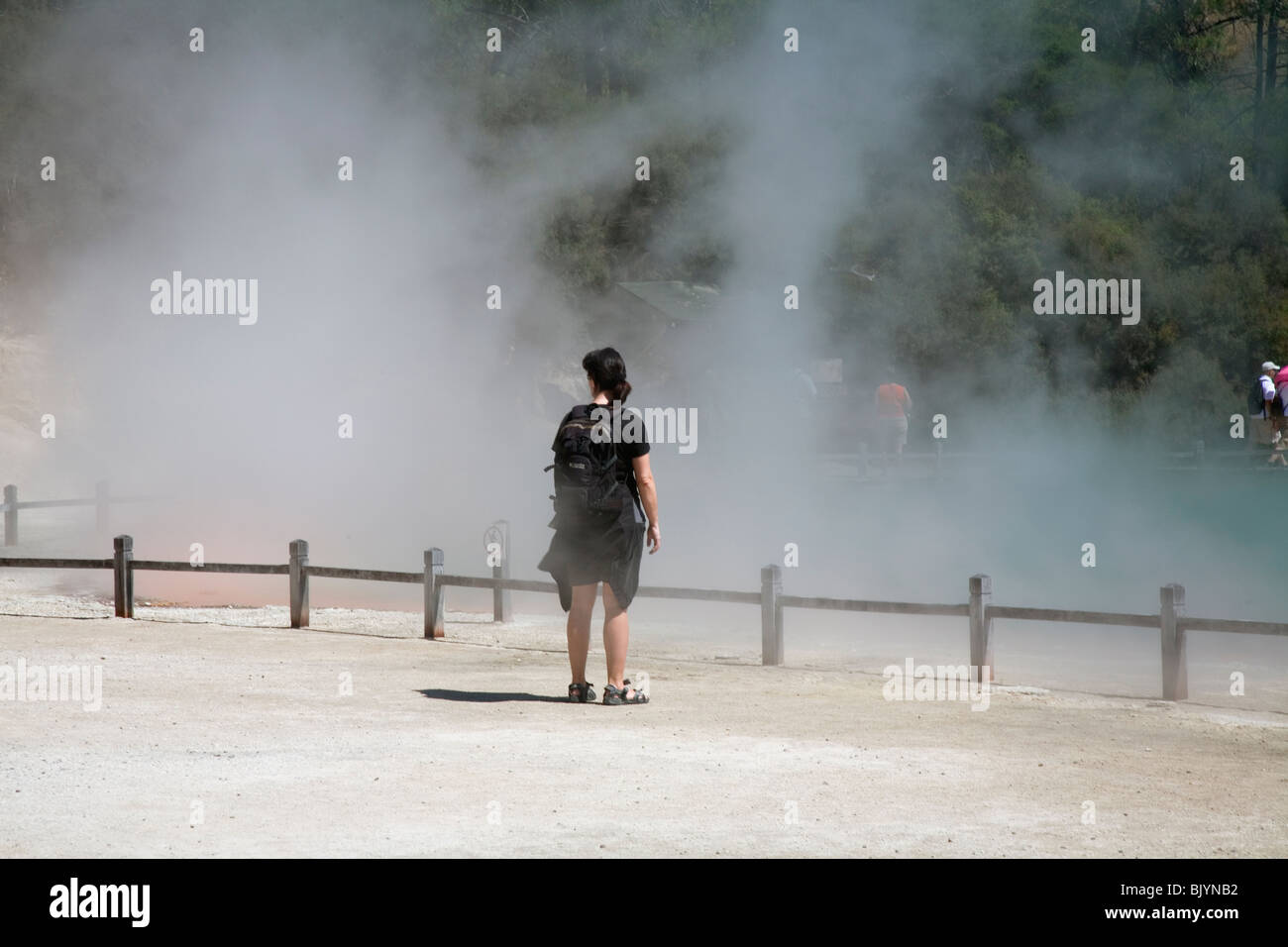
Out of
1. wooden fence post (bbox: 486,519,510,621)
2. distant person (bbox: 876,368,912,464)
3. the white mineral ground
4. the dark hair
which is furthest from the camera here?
distant person (bbox: 876,368,912,464)

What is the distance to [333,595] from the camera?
13328 mm

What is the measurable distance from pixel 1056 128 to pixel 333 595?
22639 millimetres

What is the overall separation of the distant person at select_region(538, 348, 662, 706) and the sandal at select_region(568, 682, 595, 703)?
305 millimetres

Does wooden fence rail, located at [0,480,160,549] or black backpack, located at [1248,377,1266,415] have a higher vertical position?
black backpack, located at [1248,377,1266,415]

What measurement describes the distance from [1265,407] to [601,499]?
49.7 feet

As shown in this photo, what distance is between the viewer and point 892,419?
2167cm

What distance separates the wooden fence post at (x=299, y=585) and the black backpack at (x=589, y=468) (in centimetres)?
372

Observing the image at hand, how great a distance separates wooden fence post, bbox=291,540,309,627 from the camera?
958 cm

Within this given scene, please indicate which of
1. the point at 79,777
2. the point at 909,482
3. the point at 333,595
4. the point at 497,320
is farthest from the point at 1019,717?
the point at 497,320

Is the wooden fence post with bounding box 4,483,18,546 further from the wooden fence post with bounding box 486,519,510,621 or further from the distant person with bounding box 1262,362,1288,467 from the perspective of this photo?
the distant person with bounding box 1262,362,1288,467

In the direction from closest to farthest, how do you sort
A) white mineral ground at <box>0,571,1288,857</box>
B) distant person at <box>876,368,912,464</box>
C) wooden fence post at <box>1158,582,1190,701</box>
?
1. white mineral ground at <box>0,571,1288,857</box>
2. wooden fence post at <box>1158,582,1190,701</box>
3. distant person at <box>876,368,912,464</box>

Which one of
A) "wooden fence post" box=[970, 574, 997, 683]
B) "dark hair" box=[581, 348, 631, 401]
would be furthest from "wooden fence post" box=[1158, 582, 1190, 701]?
"dark hair" box=[581, 348, 631, 401]

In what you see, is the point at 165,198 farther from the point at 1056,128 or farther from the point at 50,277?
the point at 1056,128

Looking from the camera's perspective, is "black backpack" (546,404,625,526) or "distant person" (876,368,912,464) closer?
"black backpack" (546,404,625,526)
